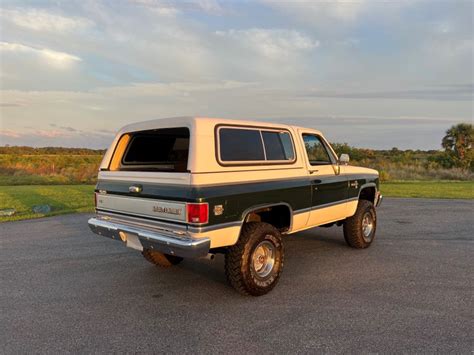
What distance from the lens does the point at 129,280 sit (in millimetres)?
5363

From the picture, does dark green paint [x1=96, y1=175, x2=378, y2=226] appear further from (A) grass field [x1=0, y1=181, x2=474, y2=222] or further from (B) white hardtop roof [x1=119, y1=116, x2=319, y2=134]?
(A) grass field [x1=0, y1=181, x2=474, y2=222]

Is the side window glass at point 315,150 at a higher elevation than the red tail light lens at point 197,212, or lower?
higher

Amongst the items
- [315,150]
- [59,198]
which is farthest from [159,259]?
[59,198]

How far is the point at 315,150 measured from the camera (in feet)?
20.1

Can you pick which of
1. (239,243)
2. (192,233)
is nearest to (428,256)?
(239,243)

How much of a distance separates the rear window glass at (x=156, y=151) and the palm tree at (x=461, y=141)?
33490 mm

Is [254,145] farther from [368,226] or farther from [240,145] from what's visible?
[368,226]

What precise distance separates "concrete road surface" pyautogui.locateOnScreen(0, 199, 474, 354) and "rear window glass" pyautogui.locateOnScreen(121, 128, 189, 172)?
1591 mm

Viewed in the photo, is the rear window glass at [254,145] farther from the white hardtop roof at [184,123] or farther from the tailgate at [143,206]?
the tailgate at [143,206]

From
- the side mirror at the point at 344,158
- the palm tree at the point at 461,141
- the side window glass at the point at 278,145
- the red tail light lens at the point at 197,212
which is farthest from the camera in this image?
the palm tree at the point at 461,141

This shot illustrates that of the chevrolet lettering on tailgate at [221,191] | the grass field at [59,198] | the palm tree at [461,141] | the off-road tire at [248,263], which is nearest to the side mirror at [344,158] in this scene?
the chevrolet lettering on tailgate at [221,191]

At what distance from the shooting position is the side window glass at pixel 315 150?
5.94 m

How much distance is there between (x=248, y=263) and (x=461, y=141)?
36.2m

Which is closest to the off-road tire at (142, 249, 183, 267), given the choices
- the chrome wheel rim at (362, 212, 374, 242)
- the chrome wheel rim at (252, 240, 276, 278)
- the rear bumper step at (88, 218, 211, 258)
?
the rear bumper step at (88, 218, 211, 258)
